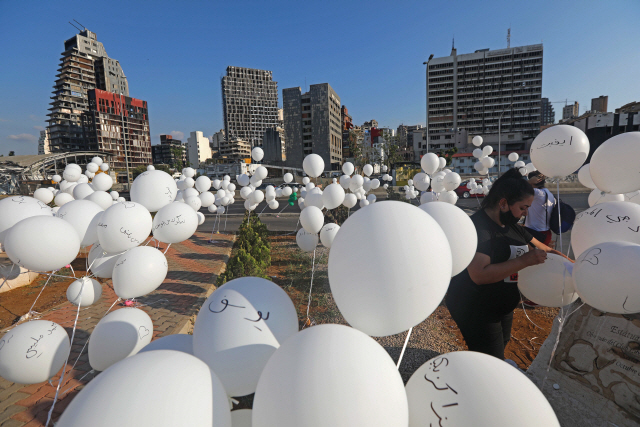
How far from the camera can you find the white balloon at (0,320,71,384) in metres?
2.27

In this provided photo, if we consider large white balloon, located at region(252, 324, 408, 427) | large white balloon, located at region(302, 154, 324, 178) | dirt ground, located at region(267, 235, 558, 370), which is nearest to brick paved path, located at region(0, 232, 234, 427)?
dirt ground, located at region(267, 235, 558, 370)

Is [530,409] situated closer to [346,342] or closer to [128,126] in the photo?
[346,342]

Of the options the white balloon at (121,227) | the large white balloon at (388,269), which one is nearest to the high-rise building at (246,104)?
the white balloon at (121,227)

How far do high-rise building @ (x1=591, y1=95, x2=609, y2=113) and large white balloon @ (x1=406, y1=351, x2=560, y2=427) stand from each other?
7230 cm

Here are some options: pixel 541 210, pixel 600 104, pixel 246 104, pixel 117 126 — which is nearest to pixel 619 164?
pixel 541 210

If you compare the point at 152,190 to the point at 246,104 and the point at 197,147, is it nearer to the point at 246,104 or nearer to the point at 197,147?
the point at 246,104

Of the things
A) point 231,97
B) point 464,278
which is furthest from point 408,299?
point 231,97

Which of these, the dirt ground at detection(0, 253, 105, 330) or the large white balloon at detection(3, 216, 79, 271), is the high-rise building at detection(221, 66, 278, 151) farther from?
the large white balloon at detection(3, 216, 79, 271)

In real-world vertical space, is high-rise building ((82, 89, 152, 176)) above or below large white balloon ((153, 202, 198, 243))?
above

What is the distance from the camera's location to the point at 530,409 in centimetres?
105

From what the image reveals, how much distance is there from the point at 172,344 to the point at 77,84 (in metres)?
101

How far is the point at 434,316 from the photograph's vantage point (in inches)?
186

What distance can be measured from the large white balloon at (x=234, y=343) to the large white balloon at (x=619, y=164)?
3.18 metres

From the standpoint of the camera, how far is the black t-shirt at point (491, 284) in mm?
2016
